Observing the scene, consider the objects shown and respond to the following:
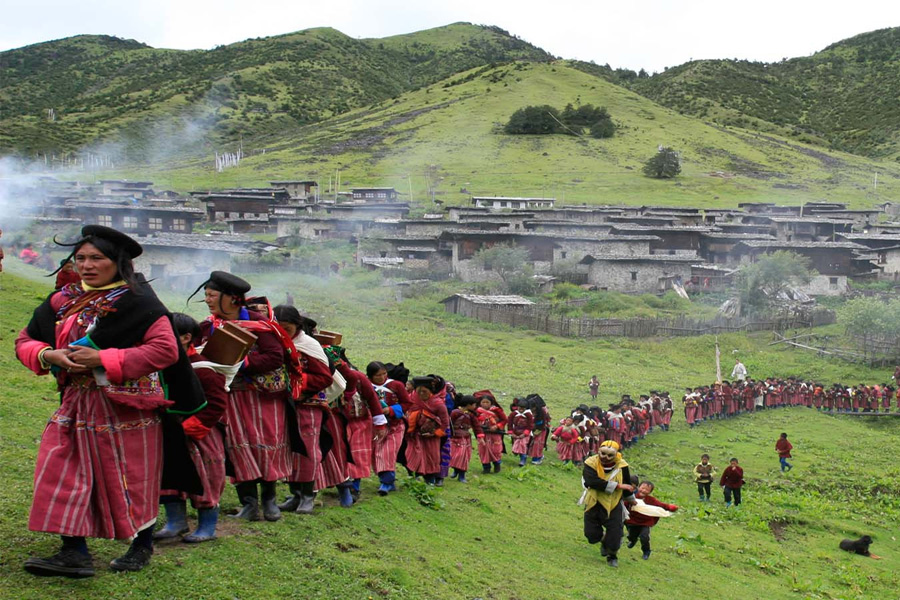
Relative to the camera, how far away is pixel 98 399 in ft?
18.3

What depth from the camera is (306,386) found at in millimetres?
7988

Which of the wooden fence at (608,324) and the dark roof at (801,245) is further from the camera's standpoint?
the dark roof at (801,245)

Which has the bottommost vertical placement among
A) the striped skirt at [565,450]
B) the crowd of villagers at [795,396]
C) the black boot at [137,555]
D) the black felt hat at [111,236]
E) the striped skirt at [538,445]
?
the crowd of villagers at [795,396]

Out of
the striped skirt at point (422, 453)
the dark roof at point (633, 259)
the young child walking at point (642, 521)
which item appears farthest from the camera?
the dark roof at point (633, 259)

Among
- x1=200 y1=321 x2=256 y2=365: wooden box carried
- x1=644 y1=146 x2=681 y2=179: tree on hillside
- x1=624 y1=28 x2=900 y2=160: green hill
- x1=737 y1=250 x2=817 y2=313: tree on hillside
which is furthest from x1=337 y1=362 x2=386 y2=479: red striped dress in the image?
x1=624 y1=28 x2=900 y2=160: green hill

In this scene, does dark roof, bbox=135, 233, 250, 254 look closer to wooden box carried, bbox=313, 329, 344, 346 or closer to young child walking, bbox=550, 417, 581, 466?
young child walking, bbox=550, 417, 581, 466

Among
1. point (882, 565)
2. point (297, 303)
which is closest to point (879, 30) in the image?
point (297, 303)

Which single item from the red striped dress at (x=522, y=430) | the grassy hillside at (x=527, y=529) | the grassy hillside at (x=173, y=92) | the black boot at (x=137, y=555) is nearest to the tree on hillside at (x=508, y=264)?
the grassy hillside at (x=527, y=529)

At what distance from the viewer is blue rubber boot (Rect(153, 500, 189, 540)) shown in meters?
6.75

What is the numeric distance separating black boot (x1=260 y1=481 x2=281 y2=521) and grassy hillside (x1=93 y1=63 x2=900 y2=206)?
75.7 metres

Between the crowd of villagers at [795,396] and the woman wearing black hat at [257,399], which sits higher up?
the woman wearing black hat at [257,399]

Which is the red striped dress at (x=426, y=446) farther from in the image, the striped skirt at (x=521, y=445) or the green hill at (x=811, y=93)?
the green hill at (x=811, y=93)

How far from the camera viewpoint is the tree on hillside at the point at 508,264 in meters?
52.7

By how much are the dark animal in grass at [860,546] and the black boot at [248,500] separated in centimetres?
1155
